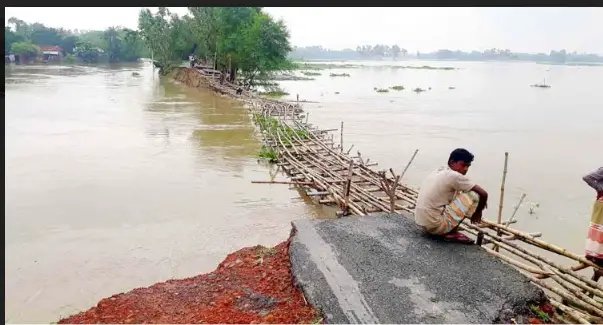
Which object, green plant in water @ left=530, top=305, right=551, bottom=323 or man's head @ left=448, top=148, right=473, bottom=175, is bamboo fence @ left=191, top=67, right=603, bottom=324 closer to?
green plant in water @ left=530, top=305, right=551, bottom=323

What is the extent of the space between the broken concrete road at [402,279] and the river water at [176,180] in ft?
6.68

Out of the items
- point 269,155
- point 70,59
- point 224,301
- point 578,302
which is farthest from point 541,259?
point 70,59

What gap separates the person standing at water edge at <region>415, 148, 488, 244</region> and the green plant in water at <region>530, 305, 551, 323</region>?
0.92 metres

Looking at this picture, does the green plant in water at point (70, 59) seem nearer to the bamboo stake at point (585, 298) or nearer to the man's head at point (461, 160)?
the man's head at point (461, 160)

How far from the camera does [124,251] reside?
5961 mm

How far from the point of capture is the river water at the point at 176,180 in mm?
5605

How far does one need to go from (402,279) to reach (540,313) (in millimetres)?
938

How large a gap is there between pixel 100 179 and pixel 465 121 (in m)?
14.0

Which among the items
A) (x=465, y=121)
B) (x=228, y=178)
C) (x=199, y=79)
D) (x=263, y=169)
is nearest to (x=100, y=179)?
(x=228, y=178)

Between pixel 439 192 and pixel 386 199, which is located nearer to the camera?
pixel 439 192

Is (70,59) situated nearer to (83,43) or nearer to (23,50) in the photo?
(83,43)

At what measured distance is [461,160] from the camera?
4.11 meters

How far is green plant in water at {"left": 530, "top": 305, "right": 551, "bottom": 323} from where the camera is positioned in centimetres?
324

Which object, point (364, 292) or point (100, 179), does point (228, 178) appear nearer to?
point (100, 179)
